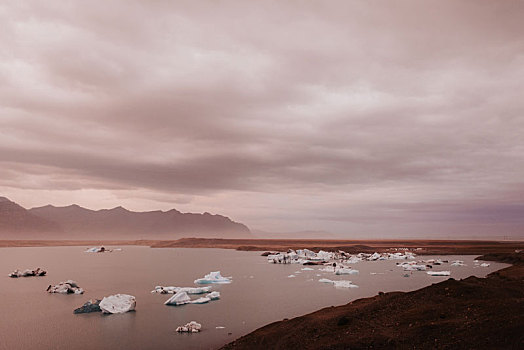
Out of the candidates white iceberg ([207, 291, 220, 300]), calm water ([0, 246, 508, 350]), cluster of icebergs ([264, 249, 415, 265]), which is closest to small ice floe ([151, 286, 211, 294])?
calm water ([0, 246, 508, 350])

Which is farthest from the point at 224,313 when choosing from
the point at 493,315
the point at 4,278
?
the point at 4,278

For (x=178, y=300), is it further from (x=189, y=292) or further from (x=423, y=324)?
(x=423, y=324)

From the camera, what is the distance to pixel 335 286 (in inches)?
1980

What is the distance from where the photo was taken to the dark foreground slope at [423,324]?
54.8 ft

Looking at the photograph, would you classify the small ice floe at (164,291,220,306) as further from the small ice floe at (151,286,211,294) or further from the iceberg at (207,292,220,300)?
the small ice floe at (151,286,211,294)

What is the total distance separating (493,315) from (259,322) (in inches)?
669

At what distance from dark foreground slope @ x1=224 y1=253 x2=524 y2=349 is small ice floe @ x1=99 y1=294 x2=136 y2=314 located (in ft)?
50.9

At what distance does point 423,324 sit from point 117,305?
26915 millimetres

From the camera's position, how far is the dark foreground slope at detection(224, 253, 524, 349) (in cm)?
1670

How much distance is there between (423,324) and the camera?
63.9 feet

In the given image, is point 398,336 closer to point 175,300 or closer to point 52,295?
point 175,300

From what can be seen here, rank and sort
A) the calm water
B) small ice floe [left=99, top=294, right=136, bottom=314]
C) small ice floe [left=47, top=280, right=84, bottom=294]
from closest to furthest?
the calm water < small ice floe [left=99, top=294, right=136, bottom=314] < small ice floe [left=47, top=280, right=84, bottom=294]

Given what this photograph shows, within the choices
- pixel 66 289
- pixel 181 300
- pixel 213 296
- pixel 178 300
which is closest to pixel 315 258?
pixel 213 296

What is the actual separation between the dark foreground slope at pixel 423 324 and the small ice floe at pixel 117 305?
15518mm
